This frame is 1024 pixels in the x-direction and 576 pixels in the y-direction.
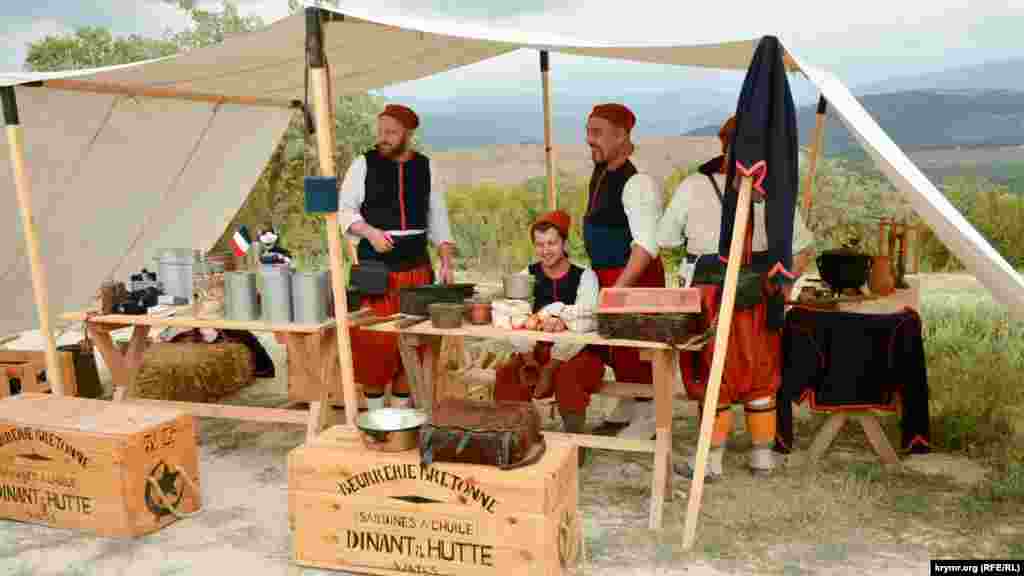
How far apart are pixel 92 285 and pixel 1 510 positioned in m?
2.25

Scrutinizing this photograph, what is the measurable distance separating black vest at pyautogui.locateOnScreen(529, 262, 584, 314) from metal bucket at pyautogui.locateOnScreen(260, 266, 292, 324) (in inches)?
41.1

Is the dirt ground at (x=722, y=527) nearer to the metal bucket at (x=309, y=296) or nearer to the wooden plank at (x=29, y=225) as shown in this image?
the metal bucket at (x=309, y=296)

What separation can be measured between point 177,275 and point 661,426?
2366 mm

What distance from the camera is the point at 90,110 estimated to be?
16.2 ft

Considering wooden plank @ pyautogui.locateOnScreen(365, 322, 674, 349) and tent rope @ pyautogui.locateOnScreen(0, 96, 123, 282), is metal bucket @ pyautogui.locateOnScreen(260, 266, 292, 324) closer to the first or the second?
wooden plank @ pyautogui.locateOnScreen(365, 322, 674, 349)

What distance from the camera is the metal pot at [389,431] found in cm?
291

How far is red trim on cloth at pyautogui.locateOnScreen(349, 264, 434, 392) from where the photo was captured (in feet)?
13.7

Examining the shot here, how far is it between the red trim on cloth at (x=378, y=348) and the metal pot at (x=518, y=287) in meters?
0.62

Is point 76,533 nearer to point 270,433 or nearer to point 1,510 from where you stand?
point 1,510

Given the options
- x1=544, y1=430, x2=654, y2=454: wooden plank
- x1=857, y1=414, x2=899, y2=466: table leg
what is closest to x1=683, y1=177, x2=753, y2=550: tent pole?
x1=544, y1=430, x2=654, y2=454: wooden plank

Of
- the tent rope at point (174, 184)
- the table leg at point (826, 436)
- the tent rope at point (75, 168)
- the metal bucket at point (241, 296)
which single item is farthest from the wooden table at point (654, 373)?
the tent rope at point (174, 184)

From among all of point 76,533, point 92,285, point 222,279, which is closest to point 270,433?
point 222,279

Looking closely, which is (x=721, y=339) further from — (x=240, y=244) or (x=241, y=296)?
(x=240, y=244)

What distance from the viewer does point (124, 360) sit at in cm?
436
